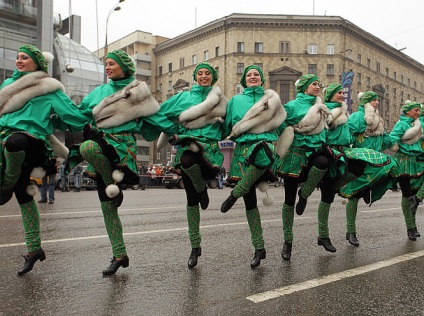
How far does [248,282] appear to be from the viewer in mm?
4277

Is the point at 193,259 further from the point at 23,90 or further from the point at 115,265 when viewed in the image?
the point at 23,90

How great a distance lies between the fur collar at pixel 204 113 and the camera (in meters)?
4.83

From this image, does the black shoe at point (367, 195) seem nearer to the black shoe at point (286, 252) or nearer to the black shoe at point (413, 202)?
the black shoe at point (413, 202)

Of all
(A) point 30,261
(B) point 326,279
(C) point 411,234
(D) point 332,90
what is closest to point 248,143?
(B) point 326,279

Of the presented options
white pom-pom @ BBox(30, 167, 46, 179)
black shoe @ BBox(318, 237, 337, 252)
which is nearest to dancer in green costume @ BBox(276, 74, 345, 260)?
black shoe @ BBox(318, 237, 337, 252)

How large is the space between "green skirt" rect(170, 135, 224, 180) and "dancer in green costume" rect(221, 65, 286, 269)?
0.87 ft

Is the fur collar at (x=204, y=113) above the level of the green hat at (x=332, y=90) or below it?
below

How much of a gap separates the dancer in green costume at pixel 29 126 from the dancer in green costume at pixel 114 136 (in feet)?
0.78

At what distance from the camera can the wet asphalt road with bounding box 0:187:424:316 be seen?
3.52 metres

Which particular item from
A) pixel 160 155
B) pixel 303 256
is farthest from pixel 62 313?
pixel 160 155

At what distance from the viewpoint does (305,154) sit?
5.63 m

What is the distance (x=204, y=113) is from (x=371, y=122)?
3060 mm

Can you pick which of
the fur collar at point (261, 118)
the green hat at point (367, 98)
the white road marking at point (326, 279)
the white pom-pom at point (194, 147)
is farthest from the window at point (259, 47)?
the white pom-pom at point (194, 147)

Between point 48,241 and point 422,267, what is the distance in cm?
459
